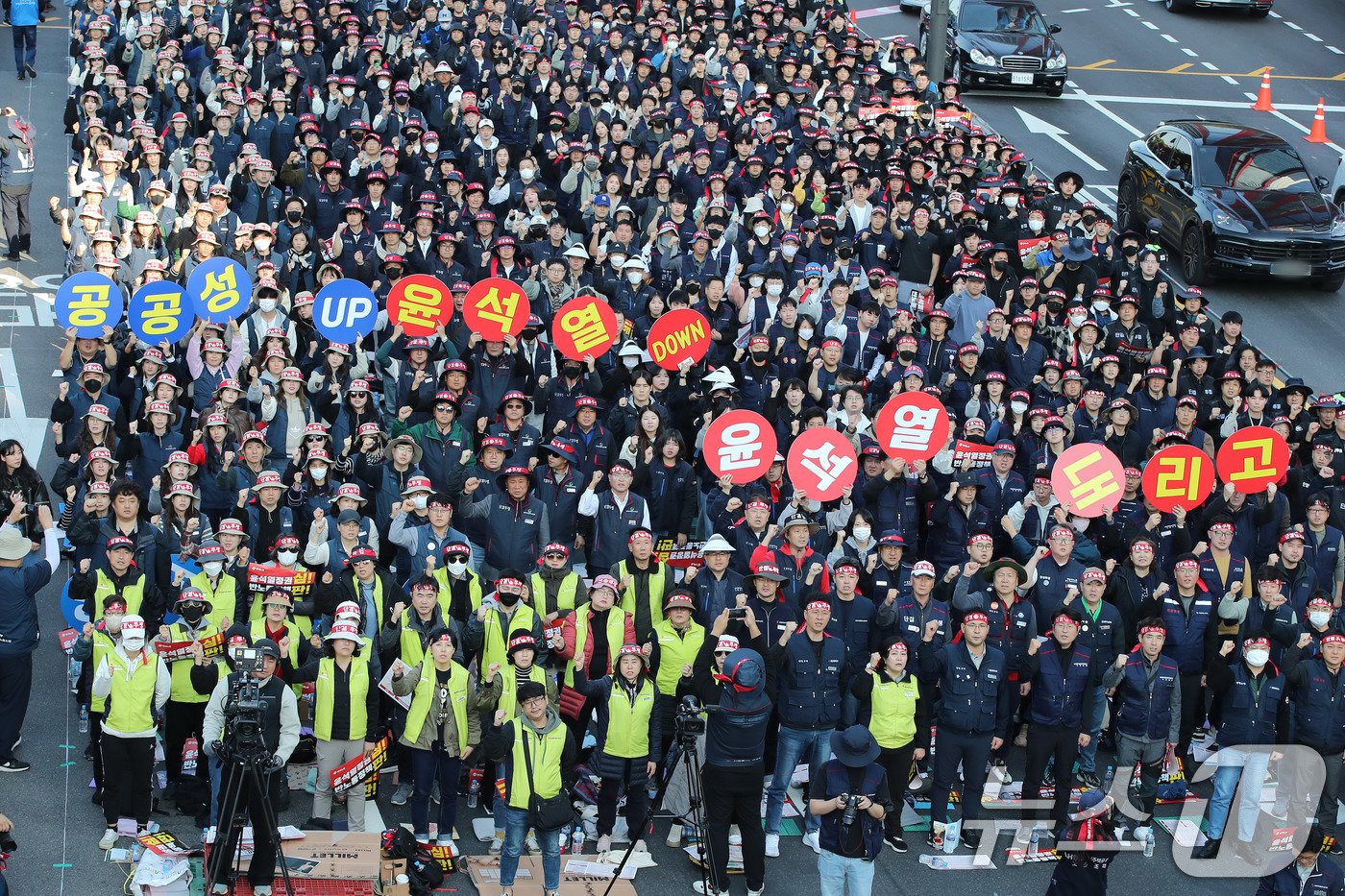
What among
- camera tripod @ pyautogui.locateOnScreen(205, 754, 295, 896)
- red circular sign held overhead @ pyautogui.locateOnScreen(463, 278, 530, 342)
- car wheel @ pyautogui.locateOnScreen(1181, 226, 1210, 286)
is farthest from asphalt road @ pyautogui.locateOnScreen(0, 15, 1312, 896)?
red circular sign held overhead @ pyautogui.locateOnScreen(463, 278, 530, 342)

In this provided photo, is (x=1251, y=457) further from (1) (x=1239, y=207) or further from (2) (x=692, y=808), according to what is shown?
(1) (x=1239, y=207)

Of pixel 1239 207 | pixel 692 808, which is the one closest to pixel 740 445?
pixel 692 808

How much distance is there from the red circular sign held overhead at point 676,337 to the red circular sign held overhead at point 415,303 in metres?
2.14

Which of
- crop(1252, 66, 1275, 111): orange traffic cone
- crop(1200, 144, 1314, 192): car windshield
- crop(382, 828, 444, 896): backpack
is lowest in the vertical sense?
crop(382, 828, 444, 896): backpack

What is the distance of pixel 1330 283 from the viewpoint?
2589cm

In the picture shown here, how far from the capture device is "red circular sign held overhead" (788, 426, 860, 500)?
16.3 m

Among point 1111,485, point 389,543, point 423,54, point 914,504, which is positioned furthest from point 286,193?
point 1111,485

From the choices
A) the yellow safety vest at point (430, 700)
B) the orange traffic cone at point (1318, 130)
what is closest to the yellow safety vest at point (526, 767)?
the yellow safety vest at point (430, 700)

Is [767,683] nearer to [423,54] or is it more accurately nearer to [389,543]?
[389,543]

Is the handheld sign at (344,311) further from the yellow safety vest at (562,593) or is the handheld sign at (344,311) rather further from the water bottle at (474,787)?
the water bottle at (474,787)

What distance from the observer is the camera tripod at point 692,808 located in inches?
535

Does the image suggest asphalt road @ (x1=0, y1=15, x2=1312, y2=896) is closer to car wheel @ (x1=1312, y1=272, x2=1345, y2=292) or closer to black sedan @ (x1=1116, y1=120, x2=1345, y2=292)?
car wheel @ (x1=1312, y1=272, x2=1345, y2=292)

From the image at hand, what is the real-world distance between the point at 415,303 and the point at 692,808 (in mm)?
6447

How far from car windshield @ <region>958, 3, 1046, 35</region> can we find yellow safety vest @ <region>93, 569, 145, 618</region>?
2342 cm
